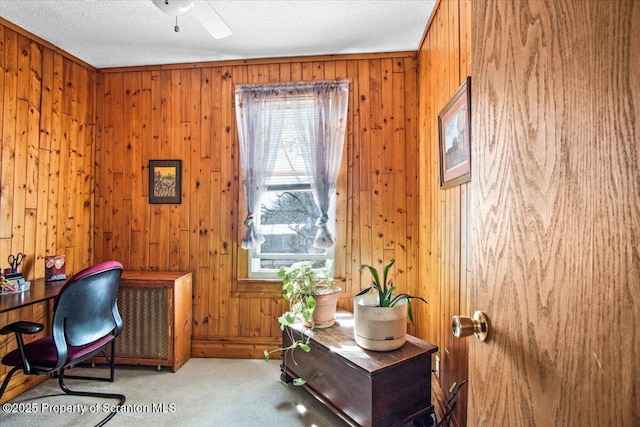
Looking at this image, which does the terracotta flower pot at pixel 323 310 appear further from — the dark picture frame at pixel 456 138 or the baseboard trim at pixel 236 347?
the dark picture frame at pixel 456 138

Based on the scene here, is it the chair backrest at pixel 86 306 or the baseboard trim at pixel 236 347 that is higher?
the chair backrest at pixel 86 306

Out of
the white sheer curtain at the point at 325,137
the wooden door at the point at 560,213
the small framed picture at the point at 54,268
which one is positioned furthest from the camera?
the white sheer curtain at the point at 325,137

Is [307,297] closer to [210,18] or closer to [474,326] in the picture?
[474,326]

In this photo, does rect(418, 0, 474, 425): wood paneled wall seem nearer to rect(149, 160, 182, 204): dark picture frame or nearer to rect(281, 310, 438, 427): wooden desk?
rect(281, 310, 438, 427): wooden desk

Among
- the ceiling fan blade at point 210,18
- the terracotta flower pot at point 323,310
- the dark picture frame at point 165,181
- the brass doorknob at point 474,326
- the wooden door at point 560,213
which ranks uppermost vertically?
the ceiling fan blade at point 210,18

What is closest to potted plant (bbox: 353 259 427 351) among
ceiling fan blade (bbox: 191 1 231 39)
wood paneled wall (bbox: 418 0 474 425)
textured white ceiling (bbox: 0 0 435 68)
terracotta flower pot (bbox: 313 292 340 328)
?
wood paneled wall (bbox: 418 0 474 425)

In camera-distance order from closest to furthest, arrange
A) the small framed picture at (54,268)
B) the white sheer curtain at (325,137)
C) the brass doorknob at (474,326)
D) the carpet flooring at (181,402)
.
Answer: the brass doorknob at (474,326) < the carpet flooring at (181,402) < the small framed picture at (54,268) < the white sheer curtain at (325,137)

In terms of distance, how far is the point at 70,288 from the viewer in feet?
5.87

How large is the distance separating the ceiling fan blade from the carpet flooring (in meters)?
2.48

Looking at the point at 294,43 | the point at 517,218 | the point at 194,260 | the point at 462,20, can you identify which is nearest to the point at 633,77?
the point at 517,218

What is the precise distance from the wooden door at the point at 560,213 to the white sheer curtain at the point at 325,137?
2.02 m

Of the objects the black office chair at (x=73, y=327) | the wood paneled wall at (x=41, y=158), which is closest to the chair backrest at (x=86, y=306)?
the black office chair at (x=73, y=327)

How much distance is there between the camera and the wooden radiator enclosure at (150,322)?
258 cm

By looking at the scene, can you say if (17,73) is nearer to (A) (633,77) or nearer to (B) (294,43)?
(B) (294,43)
